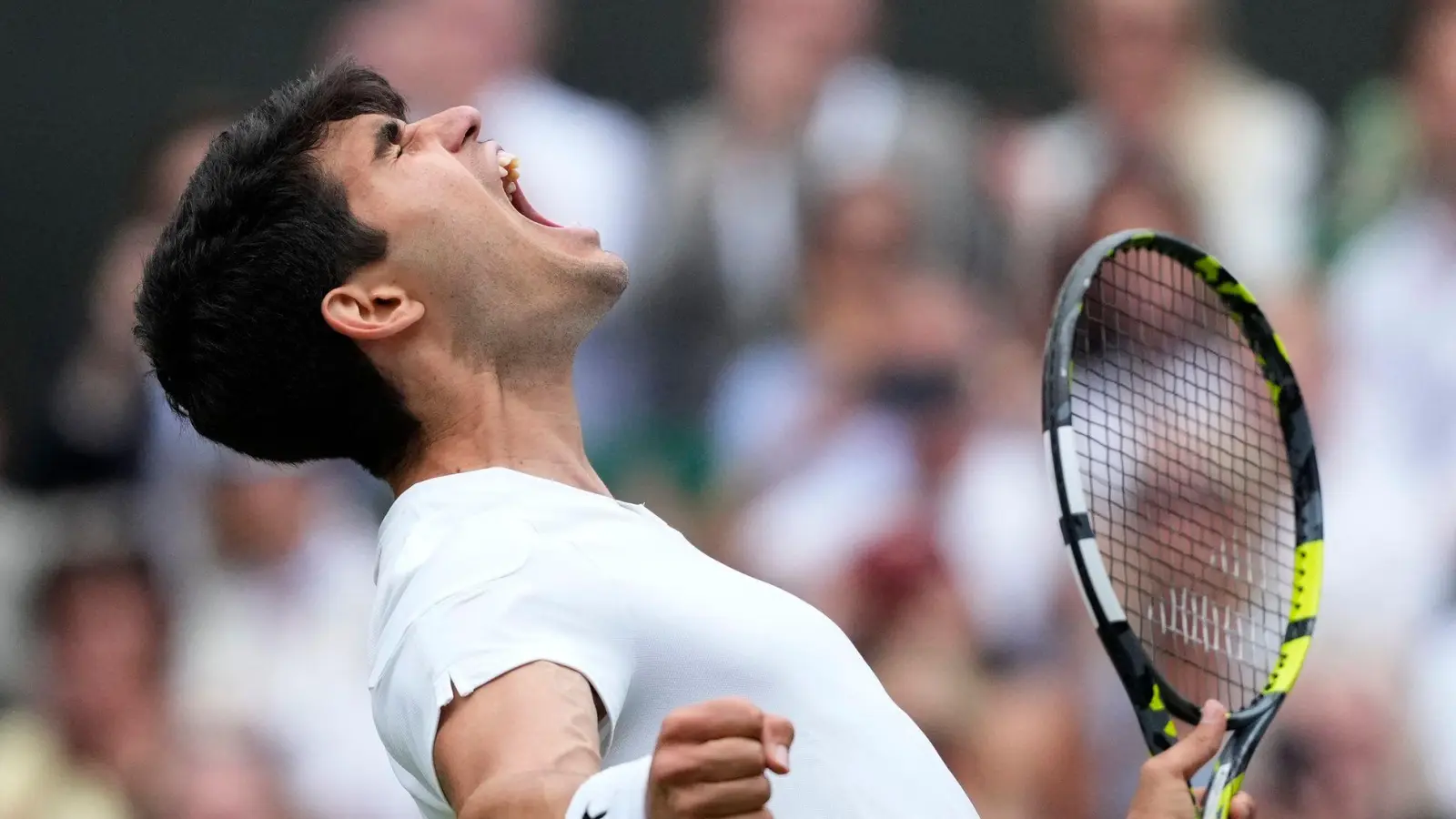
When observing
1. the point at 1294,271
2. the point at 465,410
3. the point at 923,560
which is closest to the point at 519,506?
the point at 465,410

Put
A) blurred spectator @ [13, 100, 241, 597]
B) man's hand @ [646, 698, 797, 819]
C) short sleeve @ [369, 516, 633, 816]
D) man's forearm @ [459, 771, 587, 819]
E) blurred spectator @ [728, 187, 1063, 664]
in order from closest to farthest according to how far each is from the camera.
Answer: man's hand @ [646, 698, 797, 819], man's forearm @ [459, 771, 587, 819], short sleeve @ [369, 516, 633, 816], blurred spectator @ [728, 187, 1063, 664], blurred spectator @ [13, 100, 241, 597]

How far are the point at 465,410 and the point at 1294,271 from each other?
337cm

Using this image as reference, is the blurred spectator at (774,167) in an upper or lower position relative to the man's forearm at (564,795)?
lower

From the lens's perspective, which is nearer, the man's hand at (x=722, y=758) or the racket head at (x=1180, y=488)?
the man's hand at (x=722, y=758)

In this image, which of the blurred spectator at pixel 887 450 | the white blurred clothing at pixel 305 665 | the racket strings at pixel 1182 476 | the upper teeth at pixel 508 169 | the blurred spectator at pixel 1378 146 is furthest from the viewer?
the blurred spectator at pixel 1378 146

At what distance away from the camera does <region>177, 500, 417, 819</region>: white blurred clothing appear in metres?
4.55

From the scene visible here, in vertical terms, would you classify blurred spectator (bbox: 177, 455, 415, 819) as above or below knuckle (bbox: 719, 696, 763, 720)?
below

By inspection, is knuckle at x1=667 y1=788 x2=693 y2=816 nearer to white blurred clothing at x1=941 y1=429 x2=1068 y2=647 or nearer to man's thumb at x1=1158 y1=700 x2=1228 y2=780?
man's thumb at x1=1158 y1=700 x2=1228 y2=780

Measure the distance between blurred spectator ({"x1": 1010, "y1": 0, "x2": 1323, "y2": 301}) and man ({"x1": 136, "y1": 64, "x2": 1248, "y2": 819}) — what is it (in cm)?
276

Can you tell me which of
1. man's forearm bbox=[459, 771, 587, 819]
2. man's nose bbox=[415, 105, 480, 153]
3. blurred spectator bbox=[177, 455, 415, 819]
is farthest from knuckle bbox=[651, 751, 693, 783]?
blurred spectator bbox=[177, 455, 415, 819]

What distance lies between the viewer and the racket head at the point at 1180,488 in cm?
232

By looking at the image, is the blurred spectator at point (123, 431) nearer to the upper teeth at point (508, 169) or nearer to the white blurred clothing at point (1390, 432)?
the upper teeth at point (508, 169)

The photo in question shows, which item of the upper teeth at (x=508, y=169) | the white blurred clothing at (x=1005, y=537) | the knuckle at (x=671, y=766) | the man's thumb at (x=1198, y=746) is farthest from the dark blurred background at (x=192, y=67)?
the knuckle at (x=671, y=766)

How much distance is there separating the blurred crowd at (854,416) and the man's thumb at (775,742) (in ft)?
10.6
